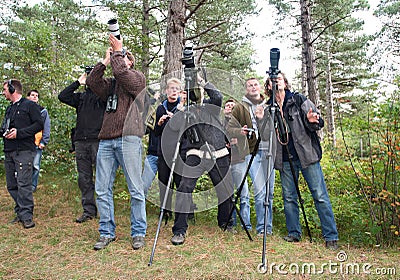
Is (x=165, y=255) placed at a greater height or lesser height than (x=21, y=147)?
lesser

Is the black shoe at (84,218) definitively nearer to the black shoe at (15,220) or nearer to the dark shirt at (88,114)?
the black shoe at (15,220)

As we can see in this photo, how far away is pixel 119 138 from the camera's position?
342 centimetres

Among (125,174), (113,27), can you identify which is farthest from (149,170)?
(113,27)

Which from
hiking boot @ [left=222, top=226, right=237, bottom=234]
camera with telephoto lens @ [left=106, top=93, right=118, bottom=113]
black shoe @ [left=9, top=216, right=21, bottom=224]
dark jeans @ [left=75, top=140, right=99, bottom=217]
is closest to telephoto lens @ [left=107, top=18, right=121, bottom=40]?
camera with telephoto lens @ [left=106, top=93, right=118, bottom=113]

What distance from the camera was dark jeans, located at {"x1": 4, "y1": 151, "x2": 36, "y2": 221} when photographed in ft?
14.3

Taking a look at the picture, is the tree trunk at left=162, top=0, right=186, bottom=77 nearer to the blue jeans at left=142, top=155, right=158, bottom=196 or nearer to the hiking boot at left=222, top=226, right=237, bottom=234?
the blue jeans at left=142, top=155, right=158, bottom=196

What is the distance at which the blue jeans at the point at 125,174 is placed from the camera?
3424 mm

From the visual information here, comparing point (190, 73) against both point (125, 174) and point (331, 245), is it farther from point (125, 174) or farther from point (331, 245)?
point (331, 245)

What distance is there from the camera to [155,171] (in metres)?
4.54

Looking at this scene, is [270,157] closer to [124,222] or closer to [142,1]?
[124,222]

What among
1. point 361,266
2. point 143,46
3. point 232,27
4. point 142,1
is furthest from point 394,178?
point 142,1

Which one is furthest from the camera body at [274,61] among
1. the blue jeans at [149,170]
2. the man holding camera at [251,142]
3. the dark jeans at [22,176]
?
the dark jeans at [22,176]

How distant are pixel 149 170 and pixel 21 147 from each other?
63.3 inches

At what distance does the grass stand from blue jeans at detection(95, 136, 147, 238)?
0.83 ft
